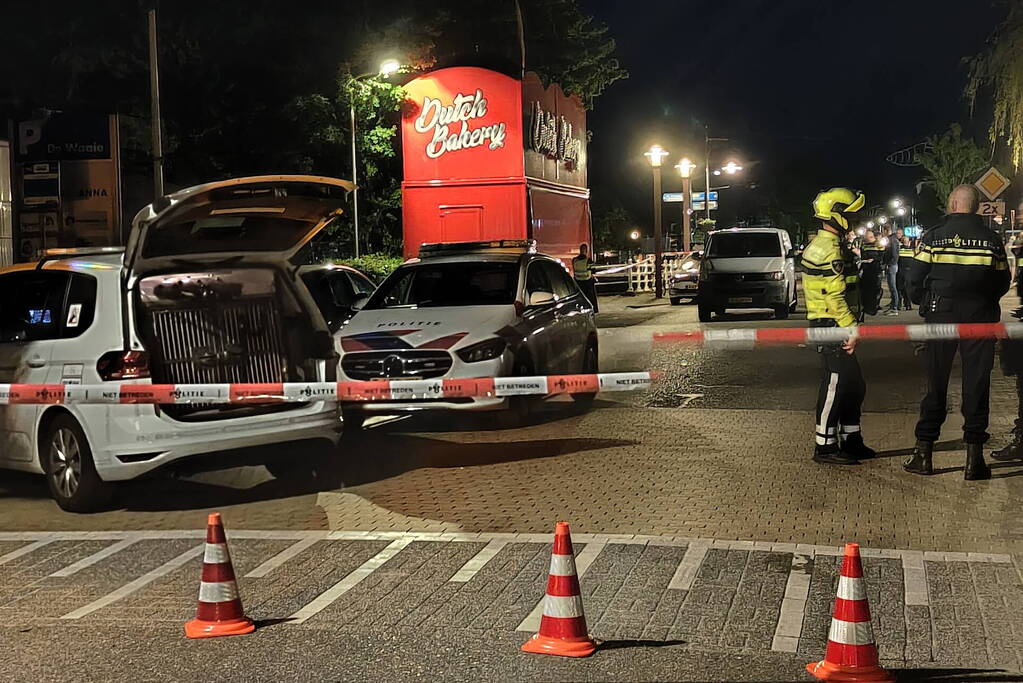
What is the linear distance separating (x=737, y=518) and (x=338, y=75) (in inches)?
982

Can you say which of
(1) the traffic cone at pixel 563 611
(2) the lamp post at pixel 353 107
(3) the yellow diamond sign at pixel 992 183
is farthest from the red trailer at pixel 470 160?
(1) the traffic cone at pixel 563 611

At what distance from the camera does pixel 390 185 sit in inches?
1359

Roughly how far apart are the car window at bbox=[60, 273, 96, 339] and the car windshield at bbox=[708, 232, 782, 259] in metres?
17.5

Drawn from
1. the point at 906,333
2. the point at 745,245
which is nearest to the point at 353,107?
the point at 745,245

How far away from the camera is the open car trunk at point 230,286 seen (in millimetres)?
8281

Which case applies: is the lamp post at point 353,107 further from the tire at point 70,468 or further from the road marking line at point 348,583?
the road marking line at point 348,583

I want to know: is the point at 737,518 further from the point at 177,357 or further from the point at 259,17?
the point at 259,17

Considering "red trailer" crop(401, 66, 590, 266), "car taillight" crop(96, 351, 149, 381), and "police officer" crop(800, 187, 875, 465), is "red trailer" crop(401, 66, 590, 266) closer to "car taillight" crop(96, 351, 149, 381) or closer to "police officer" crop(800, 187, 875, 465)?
"police officer" crop(800, 187, 875, 465)

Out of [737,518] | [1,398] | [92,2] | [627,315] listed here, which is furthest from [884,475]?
[92,2]

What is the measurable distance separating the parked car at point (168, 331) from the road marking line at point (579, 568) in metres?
2.59

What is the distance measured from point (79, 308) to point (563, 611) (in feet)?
15.1

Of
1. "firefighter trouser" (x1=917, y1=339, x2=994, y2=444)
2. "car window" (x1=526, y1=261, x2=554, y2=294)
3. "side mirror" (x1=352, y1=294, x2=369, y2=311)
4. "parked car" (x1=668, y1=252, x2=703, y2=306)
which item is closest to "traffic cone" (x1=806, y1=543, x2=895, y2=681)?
"firefighter trouser" (x1=917, y1=339, x2=994, y2=444)

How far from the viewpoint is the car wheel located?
43.7ft

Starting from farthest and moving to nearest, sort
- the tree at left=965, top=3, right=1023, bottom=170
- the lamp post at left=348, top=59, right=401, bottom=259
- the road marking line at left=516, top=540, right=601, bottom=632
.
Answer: the lamp post at left=348, top=59, right=401, bottom=259, the tree at left=965, top=3, right=1023, bottom=170, the road marking line at left=516, top=540, right=601, bottom=632
